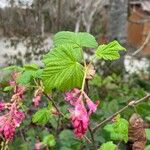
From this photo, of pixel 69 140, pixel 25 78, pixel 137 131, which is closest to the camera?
pixel 25 78

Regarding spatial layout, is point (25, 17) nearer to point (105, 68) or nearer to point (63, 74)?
point (105, 68)

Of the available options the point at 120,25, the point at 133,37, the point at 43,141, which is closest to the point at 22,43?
the point at 120,25

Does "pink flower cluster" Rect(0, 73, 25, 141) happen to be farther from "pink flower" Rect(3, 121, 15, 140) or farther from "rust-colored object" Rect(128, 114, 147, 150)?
"rust-colored object" Rect(128, 114, 147, 150)

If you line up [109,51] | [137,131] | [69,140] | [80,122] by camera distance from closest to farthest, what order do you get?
[80,122]
[109,51]
[137,131]
[69,140]

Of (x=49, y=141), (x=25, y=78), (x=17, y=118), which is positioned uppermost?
(x=25, y=78)

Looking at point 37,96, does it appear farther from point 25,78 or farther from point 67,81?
point 67,81

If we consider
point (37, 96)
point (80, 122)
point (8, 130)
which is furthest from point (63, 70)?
point (37, 96)
